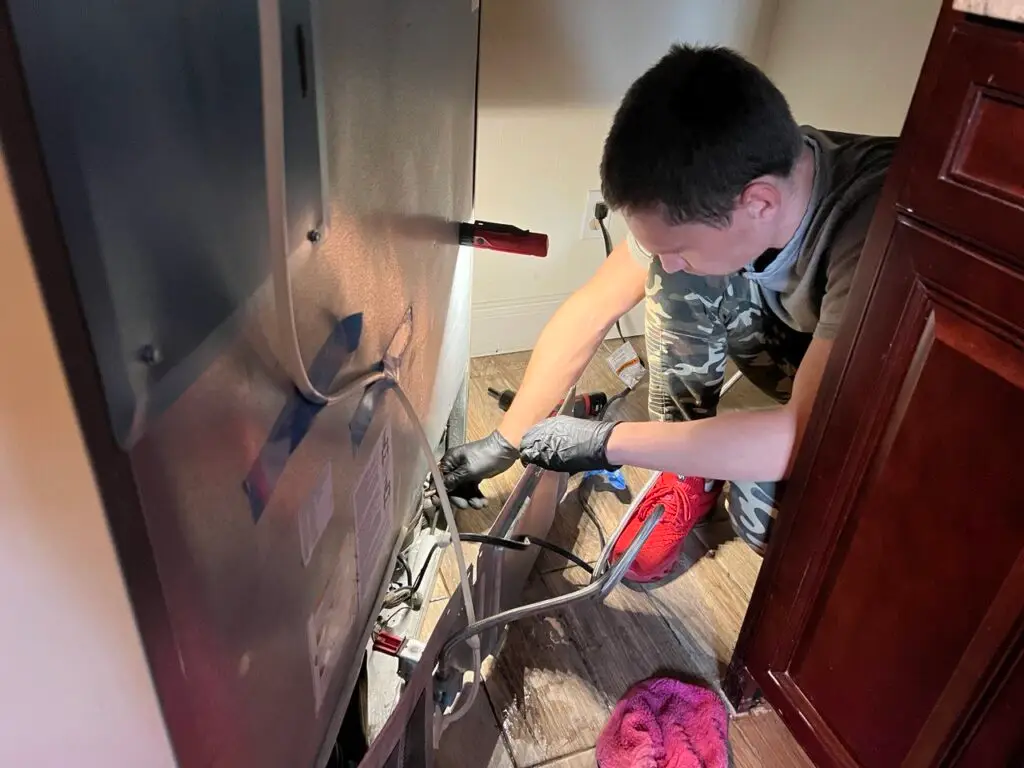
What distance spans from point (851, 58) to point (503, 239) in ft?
3.23

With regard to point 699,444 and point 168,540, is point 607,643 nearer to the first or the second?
point 699,444

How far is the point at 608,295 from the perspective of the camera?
1300 millimetres

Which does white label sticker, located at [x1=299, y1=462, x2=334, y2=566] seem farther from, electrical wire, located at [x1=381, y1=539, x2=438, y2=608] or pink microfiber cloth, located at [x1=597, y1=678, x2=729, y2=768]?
pink microfiber cloth, located at [x1=597, y1=678, x2=729, y2=768]

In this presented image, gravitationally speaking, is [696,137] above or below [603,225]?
above

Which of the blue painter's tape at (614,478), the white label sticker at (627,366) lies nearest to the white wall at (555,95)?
the white label sticker at (627,366)

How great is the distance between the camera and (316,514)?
23.5 inches

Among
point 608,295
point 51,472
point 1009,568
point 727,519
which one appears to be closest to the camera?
point 51,472

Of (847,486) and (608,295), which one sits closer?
(847,486)

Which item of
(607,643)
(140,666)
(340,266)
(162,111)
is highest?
(162,111)

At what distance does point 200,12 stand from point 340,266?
0.74 ft

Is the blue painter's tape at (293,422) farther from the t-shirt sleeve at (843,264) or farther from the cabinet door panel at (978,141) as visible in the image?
the t-shirt sleeve at (843,264)

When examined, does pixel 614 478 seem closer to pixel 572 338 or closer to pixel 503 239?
pixel 572 338

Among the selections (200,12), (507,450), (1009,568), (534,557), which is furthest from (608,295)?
(200,12)

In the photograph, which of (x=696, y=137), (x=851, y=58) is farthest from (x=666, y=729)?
(x=851, y=58)
